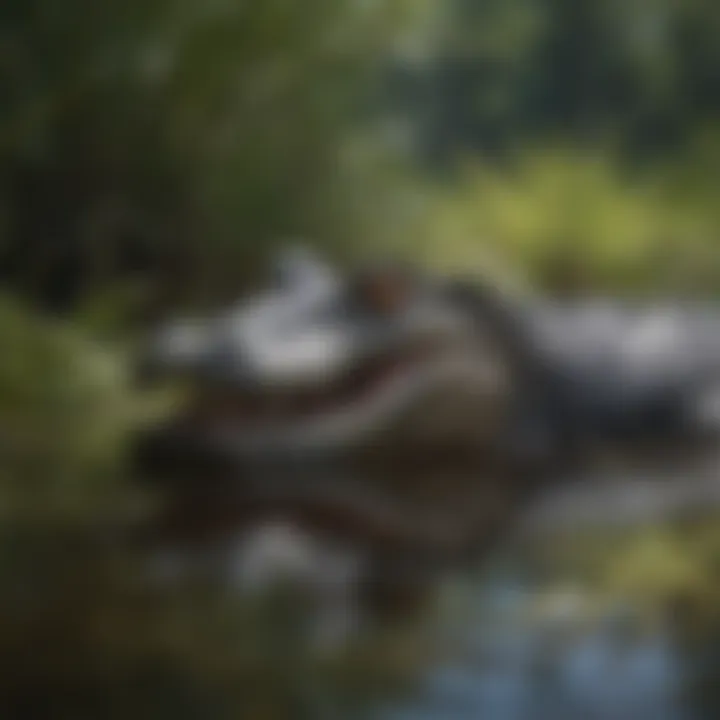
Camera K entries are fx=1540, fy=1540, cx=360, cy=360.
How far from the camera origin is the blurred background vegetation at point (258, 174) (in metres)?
1.49

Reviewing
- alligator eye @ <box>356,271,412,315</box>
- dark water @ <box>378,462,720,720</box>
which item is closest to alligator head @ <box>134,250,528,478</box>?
alligator eye @ <box>356,271,412,315</box>

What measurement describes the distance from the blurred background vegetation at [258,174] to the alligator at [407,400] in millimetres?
37

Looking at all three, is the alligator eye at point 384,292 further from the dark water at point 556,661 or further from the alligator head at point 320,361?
the dark water at point 556,661

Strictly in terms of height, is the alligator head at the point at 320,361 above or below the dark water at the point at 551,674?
above

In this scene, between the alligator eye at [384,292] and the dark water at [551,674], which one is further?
the alligator eye at [384,292]

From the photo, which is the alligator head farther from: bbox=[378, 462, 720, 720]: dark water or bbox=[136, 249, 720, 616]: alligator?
bbox=[378, 462, 720, 720]: dark water

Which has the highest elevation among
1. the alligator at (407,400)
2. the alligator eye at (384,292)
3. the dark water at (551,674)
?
the alligator eye at (384,292)

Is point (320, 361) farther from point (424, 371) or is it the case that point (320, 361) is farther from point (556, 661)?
point (556, 661)

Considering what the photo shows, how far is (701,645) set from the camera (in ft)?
4.67

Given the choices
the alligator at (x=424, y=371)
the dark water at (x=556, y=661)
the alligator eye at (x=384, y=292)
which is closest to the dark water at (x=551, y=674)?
the dark water at (x=556, y=661)

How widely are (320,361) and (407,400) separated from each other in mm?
94

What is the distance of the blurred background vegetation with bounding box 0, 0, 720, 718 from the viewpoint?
1.49 m

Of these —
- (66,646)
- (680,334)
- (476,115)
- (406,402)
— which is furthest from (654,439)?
(66,646)

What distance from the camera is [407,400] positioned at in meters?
1.50
